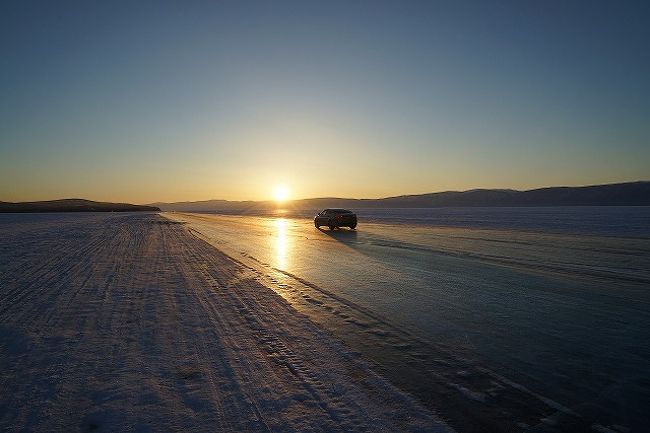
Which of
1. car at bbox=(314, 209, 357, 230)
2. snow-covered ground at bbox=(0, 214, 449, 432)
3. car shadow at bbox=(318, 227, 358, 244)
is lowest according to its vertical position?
snow-covered ground at bbox=(0, 214, 449, 432)

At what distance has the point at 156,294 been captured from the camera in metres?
8.10

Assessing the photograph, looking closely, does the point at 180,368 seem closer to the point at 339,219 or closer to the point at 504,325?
the point at 504,325

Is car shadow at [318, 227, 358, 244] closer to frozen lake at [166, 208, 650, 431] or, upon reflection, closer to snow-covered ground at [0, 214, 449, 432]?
frozen lake at [166, 208, 650, 431]

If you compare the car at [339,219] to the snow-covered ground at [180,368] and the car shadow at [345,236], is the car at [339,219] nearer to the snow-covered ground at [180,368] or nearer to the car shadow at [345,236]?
the car shadow at [345,236]

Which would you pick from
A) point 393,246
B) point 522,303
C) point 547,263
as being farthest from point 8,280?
point 547,263

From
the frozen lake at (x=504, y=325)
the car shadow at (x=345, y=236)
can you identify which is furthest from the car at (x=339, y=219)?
the frozen lake at (x=504, y=325)

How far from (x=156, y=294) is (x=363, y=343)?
16.3 feet

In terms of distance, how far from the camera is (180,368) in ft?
14.3

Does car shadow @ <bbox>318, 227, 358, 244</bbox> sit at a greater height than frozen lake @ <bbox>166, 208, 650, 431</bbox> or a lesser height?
greater

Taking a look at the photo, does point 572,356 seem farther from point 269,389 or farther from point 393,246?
point 393,246

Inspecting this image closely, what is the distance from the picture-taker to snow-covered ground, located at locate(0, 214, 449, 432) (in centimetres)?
327

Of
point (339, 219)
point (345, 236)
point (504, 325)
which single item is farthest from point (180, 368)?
point (339, 219)

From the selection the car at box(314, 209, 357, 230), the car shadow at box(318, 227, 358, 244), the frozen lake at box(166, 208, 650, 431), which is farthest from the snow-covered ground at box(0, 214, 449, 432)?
the car at box(314, 209, 357, 230)

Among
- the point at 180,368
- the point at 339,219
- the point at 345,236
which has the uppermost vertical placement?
the point at 339,219
